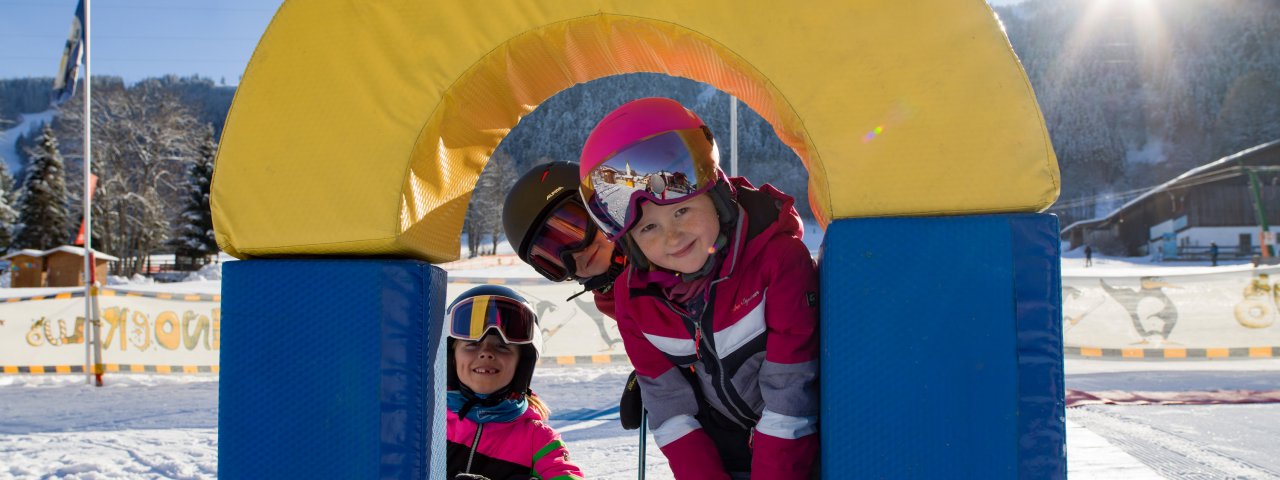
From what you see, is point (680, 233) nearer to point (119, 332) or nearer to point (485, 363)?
point (485, 363)

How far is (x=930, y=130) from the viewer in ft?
4.54

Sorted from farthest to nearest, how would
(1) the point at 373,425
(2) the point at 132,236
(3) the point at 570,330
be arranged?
(2) the point at 132,236 < (3) the point at 570,330 < (1) the point at 373,425

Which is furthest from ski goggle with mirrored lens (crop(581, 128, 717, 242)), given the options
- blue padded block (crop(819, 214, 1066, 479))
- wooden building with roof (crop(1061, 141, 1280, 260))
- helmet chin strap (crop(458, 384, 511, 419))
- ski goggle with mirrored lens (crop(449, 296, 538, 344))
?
wooden building with roof (crop(1061, 141, 1280, 260))

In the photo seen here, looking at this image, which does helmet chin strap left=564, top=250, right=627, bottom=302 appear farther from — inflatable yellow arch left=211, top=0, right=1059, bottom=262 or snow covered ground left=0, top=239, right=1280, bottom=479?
snow covered ground left=0, top=239, right=1280, bottom=479

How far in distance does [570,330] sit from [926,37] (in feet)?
25.8

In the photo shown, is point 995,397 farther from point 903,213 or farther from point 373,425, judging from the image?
point 373,425

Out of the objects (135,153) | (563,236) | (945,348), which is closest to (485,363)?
(563,236)

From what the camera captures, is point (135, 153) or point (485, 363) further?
point (135, 153)

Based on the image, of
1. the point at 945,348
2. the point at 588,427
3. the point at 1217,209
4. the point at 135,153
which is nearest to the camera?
the point at 945,348

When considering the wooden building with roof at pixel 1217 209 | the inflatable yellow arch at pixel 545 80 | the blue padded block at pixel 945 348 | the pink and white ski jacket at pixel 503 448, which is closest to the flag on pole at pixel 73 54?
the pink and white ski jacket at pixel 503 448

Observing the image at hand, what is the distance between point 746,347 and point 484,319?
1.59m

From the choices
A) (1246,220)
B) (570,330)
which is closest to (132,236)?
(570,330)

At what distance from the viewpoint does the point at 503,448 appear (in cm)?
294

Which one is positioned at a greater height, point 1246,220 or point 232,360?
point 1246,220
